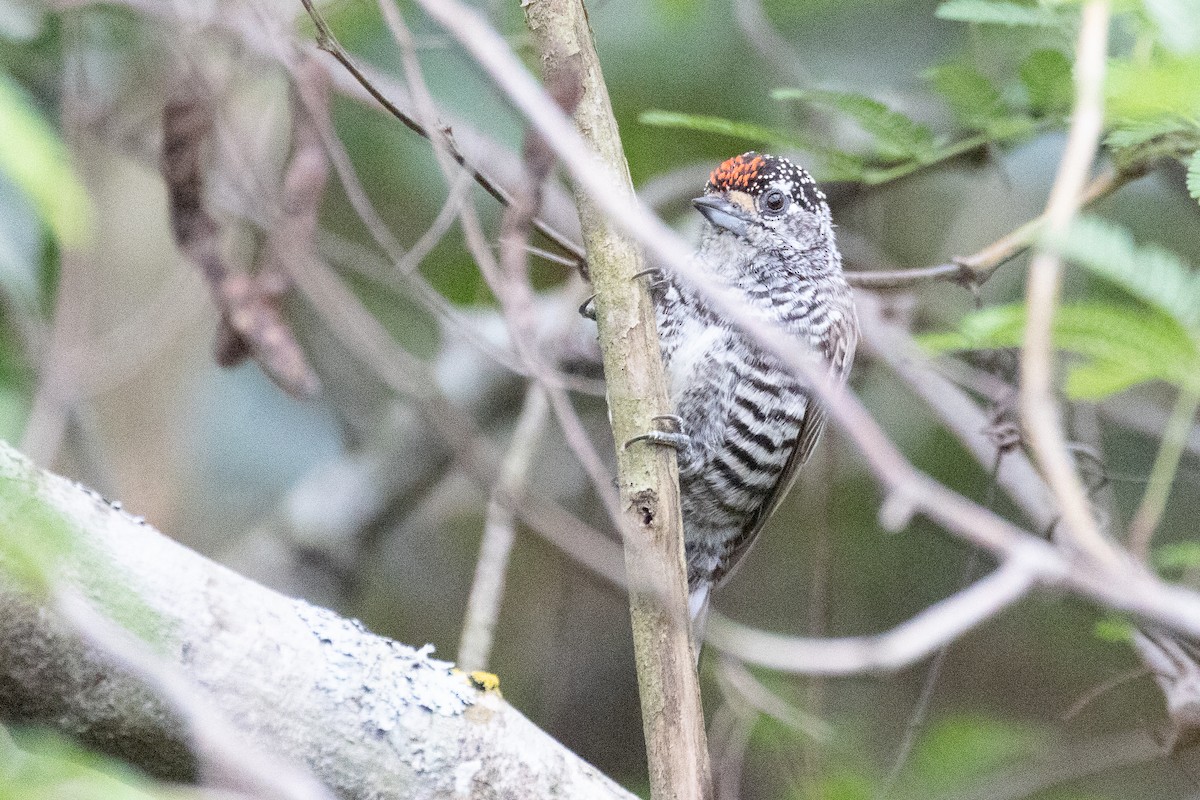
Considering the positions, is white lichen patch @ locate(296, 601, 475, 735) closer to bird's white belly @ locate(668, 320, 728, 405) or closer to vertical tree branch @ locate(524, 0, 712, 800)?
vertical tree branch @ locate(524, 0, 712, 800)

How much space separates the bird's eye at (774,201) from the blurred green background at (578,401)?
0.69 meters

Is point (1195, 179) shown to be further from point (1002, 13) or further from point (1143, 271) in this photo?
point (1143, 271)

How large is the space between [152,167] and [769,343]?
373 cm

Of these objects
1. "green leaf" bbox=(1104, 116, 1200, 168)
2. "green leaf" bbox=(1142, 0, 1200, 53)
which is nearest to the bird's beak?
"green leaf" bbox=(1104, 116, 1200, 168)

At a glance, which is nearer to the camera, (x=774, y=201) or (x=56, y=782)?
(x=56, y=782)

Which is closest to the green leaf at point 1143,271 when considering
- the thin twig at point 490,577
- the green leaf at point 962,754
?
the thin twig at point 490,577

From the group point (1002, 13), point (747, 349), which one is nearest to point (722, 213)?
point (747, 349)

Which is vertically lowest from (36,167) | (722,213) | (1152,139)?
(36,167)

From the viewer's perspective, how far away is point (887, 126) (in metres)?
2.97

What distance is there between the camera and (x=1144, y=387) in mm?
4637

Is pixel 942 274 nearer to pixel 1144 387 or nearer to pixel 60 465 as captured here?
pixel 1144 387

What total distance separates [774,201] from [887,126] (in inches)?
20.9

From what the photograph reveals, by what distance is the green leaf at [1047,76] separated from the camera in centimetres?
306

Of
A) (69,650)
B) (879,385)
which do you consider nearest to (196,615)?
(69,650)
